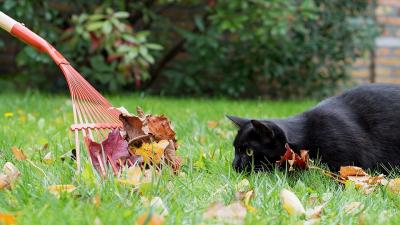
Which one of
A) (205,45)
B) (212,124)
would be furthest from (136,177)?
(205,45)

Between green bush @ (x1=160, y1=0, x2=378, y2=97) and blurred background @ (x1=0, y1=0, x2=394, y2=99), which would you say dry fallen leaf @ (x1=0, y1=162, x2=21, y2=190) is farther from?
green bush @ (x1=160, y1=0, x2=378, y2=97)

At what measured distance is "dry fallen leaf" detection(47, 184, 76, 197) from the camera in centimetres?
178

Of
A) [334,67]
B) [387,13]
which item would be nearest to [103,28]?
[334,67]

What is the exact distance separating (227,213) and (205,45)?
4.63m

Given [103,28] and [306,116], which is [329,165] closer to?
[306,116]

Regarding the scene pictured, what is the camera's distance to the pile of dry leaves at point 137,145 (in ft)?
7.21

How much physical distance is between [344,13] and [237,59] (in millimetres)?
1331

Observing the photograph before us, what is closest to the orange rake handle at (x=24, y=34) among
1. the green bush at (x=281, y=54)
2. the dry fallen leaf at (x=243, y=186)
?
the dry fallen leaf at (x=243, y=186)

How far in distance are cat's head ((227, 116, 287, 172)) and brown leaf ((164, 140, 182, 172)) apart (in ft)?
0.82

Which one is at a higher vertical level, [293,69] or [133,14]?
[133,14]

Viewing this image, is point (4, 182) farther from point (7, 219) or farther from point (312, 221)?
point (312, 221)

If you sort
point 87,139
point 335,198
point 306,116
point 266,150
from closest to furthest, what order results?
point 335,198 < point 87,139 < point 266,150 < point 306,116

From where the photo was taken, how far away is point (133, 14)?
20.8 ft

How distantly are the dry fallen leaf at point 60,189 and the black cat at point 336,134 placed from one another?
0.81 meters
